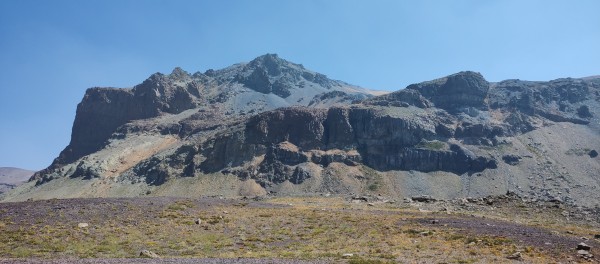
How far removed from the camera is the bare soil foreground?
26.7 metres

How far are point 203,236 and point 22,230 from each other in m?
12.9

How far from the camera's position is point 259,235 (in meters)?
35.4

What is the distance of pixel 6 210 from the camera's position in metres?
40.0

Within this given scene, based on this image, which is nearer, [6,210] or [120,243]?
[120,243]

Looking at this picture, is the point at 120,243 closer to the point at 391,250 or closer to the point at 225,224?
the point at 225,224

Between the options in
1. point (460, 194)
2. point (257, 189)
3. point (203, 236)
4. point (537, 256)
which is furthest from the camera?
point (257, 189)

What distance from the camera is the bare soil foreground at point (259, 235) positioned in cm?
2670

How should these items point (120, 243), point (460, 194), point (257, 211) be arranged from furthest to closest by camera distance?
point (460, 194), point (257, 211), point (120, 243)

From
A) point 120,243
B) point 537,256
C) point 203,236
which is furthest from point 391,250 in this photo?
point 120,243

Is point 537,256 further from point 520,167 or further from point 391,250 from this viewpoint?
point 520,167

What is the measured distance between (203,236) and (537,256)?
23.0 meters

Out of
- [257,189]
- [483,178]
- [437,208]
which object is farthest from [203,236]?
[483,178]

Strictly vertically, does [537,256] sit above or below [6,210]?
below

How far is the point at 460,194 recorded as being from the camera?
541ft
